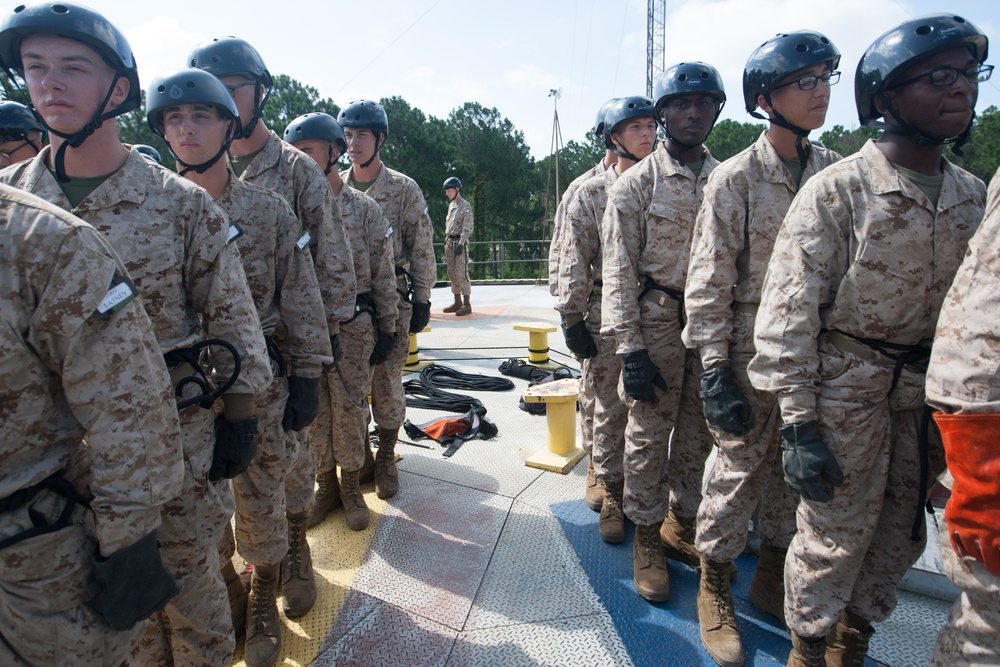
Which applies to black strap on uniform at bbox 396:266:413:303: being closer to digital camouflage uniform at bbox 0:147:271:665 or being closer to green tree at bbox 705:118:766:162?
digital camouflage uniform at bbox 0:147:271:665

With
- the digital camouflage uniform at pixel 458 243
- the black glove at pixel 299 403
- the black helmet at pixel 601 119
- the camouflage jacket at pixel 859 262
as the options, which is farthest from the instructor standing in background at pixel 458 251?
the camouflage jacket at pixel 859 262

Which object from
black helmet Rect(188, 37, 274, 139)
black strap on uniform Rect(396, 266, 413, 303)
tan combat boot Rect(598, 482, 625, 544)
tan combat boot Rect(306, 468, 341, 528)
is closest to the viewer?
black helmet Rect(188, 37, 274, 139)

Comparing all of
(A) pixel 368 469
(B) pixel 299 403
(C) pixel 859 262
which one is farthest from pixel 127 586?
(A) pixel 368 469

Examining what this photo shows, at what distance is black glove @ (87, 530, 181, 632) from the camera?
4.50 feet

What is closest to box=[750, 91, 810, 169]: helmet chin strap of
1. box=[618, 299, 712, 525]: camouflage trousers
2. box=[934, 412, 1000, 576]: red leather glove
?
box=[618, 299, 712, 525]: camouflage trousers

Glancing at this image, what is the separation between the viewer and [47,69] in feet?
5.48

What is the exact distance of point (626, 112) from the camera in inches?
154

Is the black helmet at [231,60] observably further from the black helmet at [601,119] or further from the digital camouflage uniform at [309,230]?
the black helmet at [601,119]

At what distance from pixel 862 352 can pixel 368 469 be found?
304 cm

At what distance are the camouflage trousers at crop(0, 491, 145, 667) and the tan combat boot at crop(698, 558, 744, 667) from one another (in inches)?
82.5

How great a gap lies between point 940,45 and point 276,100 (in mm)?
37724

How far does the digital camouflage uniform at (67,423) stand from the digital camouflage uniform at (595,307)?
7.77 ft

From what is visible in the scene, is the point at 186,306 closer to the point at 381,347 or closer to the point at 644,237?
the point at 381,347

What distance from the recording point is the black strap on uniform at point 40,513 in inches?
50.3
